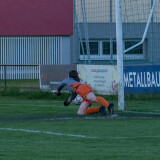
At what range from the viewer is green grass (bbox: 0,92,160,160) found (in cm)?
850

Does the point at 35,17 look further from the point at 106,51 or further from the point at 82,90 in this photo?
the point at 82,90

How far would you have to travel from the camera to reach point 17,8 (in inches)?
1554

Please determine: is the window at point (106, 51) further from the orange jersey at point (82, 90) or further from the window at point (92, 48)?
the orange jersey at point (82, 90)

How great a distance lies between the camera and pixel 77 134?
36.0 ft

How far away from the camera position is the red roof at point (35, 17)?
39.4 m

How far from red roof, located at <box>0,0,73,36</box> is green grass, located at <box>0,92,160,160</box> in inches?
889

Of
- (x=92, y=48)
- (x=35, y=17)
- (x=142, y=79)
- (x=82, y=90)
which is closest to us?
(x=82, y=90)

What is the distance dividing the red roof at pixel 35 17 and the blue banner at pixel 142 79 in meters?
18.8

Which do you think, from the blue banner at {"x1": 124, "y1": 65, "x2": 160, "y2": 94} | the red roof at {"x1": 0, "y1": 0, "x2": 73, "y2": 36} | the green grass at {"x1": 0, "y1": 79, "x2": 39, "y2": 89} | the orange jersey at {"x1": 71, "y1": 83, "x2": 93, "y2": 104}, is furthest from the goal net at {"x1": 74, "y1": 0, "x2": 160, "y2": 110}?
the red roof at {"x1": 0, "y1": 0, "x2": 73, "y2": 36}

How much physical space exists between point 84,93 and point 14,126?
2.76 m

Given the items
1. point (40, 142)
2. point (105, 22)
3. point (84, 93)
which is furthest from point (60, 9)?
point (40, 142)

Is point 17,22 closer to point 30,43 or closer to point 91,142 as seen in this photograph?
point 30,43

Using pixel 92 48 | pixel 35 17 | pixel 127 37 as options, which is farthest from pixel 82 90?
pixel 35 17

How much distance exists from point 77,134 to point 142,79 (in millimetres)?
10290
